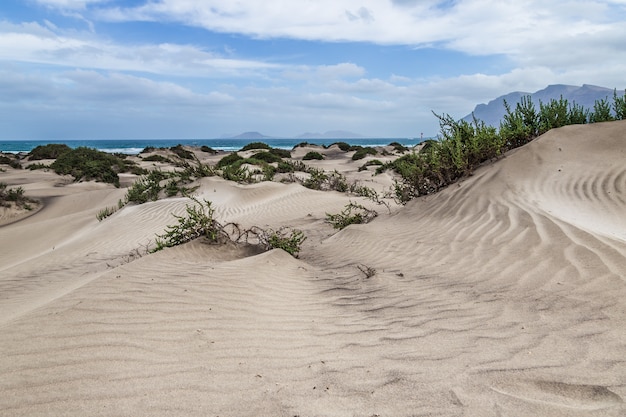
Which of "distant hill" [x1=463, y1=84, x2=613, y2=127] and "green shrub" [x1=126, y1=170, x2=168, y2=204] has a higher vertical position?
"distant hill" [x1=463, y1=84, x2=613, y2=127]

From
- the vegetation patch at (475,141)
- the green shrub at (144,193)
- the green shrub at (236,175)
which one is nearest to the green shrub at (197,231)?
the vegetation patch at (475,141)

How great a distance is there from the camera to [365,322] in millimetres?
3391

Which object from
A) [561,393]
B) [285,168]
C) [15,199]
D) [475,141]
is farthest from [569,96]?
[561,393]

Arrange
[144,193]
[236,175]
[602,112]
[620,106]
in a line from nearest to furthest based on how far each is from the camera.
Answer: [620,106] < [602,112] < [144,193] < [236,175]

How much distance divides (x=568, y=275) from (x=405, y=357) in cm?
189

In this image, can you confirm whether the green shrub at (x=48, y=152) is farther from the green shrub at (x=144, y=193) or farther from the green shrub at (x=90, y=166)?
the green shrub at (x=144, y=193)

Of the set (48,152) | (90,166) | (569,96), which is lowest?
(90,166)

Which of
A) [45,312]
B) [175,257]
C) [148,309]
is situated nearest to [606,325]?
[148,309]

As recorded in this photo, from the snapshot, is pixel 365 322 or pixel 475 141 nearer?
pixel 365 322

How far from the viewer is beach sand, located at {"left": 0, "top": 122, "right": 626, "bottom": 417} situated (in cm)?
224

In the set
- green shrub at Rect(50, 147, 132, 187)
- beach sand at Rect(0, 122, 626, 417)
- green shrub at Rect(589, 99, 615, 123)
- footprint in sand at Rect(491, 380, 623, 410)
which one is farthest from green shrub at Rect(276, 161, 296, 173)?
footprint in sand at Rect(491, 380, 623, 410)

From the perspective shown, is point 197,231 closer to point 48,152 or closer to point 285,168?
point 285,168

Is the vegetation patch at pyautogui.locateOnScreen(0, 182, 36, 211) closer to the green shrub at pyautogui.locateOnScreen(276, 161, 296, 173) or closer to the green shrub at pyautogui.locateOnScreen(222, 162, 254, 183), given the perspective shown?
the green shrub at pyautogui.locateOnScreen(222, 162, 254, 183)

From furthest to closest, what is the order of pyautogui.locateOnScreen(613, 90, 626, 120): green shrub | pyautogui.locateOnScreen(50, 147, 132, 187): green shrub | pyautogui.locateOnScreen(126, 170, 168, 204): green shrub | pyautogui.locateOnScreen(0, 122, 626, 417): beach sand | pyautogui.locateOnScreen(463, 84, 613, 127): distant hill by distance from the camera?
pyautogui.locateOnScreen(50, 147, 132, 187): green shrub < pyautogui.locateOnScreen(126, 170, 168, 204): green shrub < pyautogui.locateOnScreen(463, 84, 613, 127): distant hill < pyautogui.locateOnScreen(613, 90, 626, 120): green shrub < pyautogui.locateOnScreen(0, 122, 626, 417): beach sand
